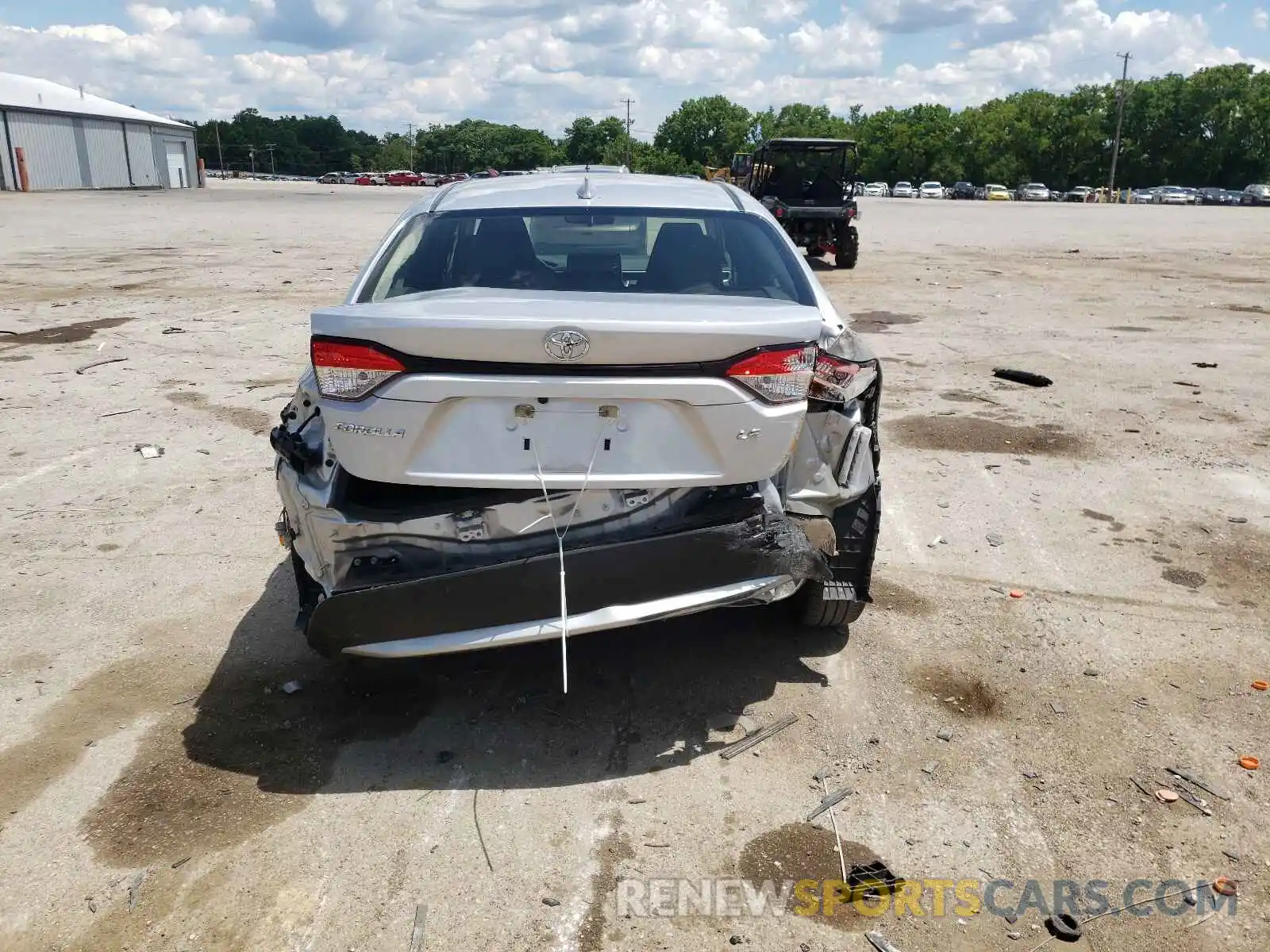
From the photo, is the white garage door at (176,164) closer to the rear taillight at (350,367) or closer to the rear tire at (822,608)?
the rear taillight at (350,367)

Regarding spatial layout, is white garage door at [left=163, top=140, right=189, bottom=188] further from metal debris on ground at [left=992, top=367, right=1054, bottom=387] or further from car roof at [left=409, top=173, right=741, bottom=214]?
car roof at [left=409, top=173, right=741, bottom=214]

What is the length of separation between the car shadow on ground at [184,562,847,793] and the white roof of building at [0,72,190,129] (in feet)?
206

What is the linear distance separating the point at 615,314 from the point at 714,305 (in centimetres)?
38

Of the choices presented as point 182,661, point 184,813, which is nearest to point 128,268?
point 182,661

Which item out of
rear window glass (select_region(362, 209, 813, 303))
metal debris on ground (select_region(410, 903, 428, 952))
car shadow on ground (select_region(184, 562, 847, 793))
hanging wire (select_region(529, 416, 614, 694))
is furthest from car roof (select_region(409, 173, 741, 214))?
metal debris on ground (select_region(410, 903, 428, 952))

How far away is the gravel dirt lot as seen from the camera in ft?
8.65

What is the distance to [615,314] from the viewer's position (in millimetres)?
2977

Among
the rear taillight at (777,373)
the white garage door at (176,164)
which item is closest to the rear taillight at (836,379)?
the rear taillight at (777,373)

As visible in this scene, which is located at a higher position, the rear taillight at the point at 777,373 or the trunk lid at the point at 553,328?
the trunk lid at the point at 553,328

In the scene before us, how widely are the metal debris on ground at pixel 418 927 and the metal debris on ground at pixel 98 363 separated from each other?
7921 mm

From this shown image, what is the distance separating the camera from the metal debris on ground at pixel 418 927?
2469 millimetres

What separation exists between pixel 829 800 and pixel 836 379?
141 cm

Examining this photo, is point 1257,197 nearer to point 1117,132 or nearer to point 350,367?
point 1117,132

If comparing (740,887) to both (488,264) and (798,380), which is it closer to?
(798,380)
